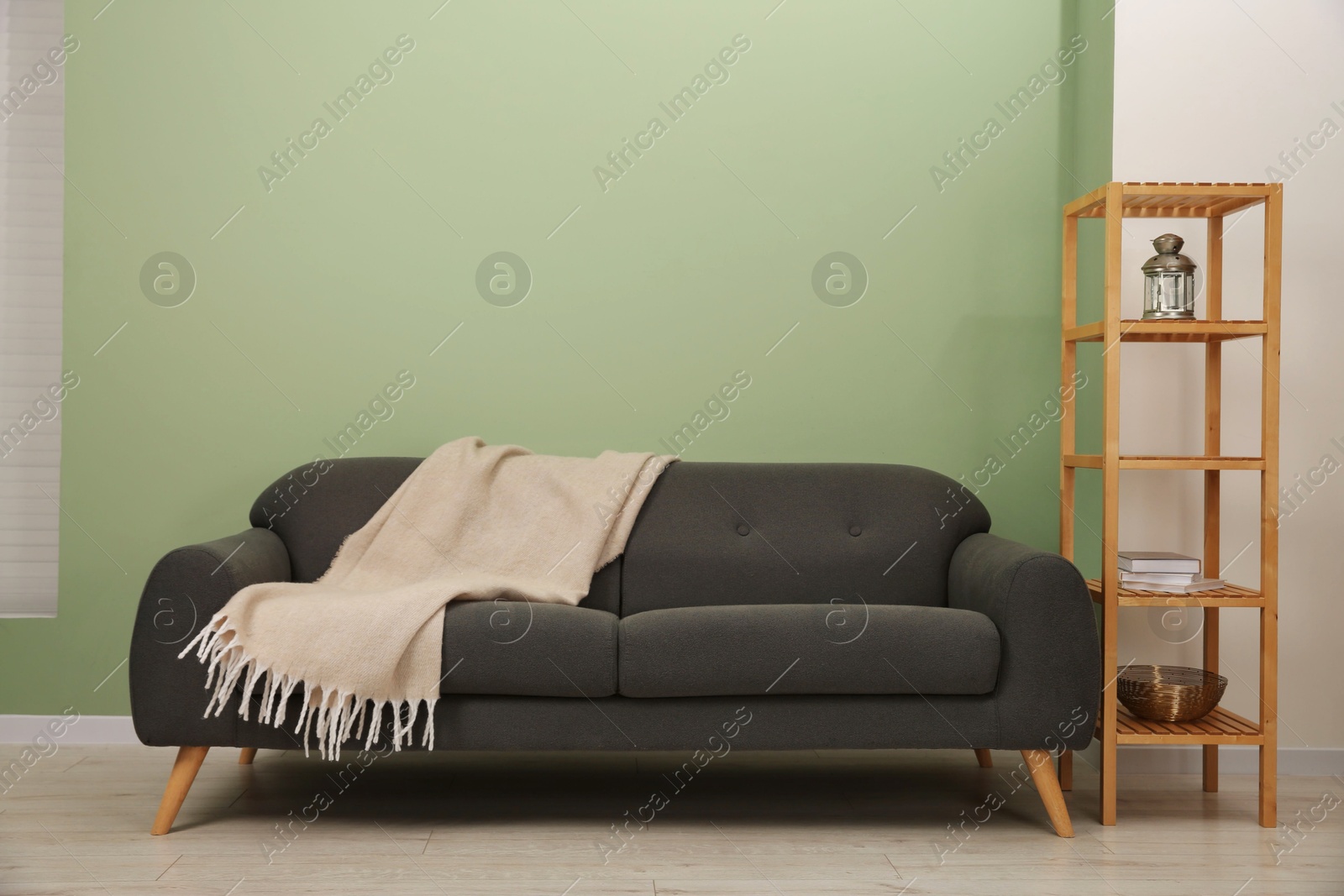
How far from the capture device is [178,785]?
2.23 metres

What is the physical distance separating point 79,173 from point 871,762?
9.77 ft

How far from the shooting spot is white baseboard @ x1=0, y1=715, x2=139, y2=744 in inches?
116

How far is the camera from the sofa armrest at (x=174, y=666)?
2199 millimetres

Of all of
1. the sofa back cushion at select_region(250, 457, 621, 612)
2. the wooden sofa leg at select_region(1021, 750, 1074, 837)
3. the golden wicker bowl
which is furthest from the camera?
the sofa back cushion at select_region(250, 457, 621, 612)

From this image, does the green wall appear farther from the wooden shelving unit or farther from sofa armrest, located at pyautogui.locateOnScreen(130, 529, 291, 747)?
sofa armrest, located at pyautogui.locateOnScreen(130, 529, 291, 747)

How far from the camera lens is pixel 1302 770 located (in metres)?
2.79

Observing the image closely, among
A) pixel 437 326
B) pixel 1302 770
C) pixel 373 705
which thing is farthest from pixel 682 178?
pixel 1302 770

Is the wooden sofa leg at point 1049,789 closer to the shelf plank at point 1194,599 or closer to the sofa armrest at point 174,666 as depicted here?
the shelf plank at point 1194,599

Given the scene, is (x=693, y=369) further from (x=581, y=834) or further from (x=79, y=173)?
(x=79, y=173)

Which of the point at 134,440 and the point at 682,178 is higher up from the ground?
the point at 682,178

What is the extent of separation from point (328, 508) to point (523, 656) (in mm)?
914

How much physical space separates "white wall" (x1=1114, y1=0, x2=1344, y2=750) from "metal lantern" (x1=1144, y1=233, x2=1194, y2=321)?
1.09 ft

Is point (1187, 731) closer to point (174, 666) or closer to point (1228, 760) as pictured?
point (1228, 760)

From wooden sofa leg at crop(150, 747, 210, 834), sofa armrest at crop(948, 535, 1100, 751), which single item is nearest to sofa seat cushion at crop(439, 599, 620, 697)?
wooden sofa leg at crop(150, 747, 210, 834)
